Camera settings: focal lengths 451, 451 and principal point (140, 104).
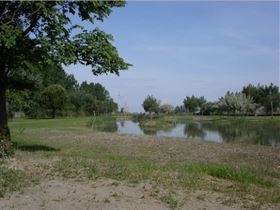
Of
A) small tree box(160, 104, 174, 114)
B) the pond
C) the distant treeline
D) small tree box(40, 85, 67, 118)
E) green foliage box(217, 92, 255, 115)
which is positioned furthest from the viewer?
small tree box(160, 104, 174, 114)

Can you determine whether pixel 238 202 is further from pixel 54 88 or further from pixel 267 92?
pixel 267 92

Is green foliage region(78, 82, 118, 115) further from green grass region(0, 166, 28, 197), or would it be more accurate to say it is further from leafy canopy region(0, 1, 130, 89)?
green grass region(0, 166, 28, 197)

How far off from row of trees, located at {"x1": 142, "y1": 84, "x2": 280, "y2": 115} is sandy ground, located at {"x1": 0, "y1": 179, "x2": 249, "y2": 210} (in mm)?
83763

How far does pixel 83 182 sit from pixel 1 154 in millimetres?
3282

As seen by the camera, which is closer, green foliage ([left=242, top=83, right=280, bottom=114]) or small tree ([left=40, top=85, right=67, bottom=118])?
small tree ([left=40, top=85, right=67, bottom=118])

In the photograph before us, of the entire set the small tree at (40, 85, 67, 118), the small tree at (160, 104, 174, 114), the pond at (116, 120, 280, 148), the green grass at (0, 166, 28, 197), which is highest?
the small tree at (40, 85, 67, 118)

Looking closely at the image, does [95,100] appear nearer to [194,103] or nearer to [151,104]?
[151,104]

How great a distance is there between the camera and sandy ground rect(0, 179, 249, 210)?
8.12 meters

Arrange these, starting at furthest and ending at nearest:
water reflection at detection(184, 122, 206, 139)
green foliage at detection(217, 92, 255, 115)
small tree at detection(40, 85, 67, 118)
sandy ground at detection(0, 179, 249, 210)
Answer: green foliage at detection(217, 92, 255, 115) < small tree at detection(40, 85, 67, 118) < water reflection at detection(184, 122, 206, 139) < sandy ground at detection(0, 179, 249, 210)

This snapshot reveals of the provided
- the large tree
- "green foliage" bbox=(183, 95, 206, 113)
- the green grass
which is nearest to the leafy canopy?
the large tree

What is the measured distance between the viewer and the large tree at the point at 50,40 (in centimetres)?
1427

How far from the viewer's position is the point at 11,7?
1512cm

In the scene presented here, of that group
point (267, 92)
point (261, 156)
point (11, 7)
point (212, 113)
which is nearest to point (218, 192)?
point (11, 7)

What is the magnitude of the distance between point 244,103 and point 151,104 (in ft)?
83.3
